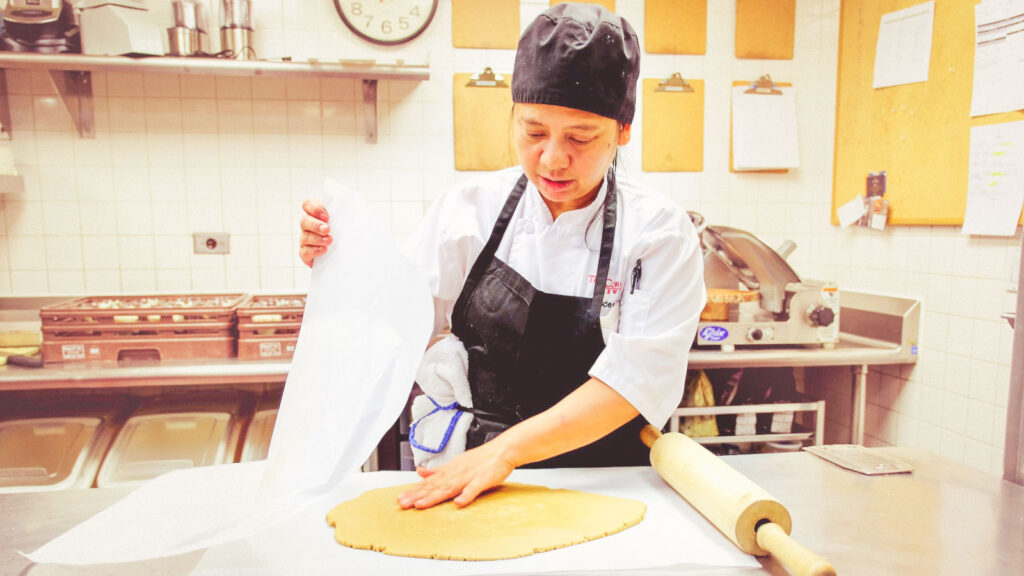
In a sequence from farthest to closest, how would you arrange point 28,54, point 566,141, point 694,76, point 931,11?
point 694,76 → point 931,11 → point 28,54 → point 566,141

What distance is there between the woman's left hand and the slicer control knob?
5.28 feet

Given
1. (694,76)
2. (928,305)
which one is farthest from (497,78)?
(928,305)

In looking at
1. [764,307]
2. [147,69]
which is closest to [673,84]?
[764,307]

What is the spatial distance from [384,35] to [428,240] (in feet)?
5.09

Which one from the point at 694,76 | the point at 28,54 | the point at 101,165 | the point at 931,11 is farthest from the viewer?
the point at 694,76

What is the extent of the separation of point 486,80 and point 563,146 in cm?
168

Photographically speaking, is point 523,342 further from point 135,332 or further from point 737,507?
point 135,332

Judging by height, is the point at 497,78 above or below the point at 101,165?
above

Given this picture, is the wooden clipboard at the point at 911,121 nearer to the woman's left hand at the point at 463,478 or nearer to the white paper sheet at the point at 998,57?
the white paper sheet at the point at 998,57

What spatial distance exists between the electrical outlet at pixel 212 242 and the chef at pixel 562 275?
1.53 meters

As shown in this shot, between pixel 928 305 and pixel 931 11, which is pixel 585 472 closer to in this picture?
pixel 928 305

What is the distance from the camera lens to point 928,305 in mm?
2357

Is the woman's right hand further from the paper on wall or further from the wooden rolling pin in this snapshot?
the paper on wall

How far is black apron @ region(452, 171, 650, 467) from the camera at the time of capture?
4.30ft
